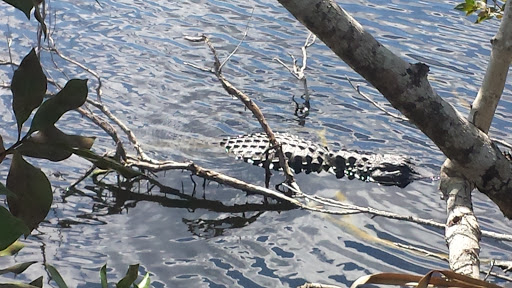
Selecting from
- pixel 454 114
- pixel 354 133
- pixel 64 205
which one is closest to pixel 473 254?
pixel 454 114

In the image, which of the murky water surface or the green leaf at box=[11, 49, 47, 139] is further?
the murky water surface

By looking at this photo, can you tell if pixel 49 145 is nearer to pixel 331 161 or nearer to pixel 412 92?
pixel 412 92

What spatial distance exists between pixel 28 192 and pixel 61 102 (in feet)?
0.30

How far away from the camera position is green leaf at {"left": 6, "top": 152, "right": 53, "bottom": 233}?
26.6 inches

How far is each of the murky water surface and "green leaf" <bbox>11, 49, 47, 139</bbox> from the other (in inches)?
121

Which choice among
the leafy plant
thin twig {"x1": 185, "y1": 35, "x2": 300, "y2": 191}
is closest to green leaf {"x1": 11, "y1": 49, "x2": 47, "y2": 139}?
the leafy plant

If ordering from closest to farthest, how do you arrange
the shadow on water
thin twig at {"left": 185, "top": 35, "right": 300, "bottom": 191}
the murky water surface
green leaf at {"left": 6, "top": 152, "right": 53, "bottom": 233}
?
green leaf at {"left": 6, "top": 152, "right": 53, "bottom": 233}, the murky water surface, the shadow on water, thin twig at {"left": 185, "top": 35, "right": 300, "bottom": 191}

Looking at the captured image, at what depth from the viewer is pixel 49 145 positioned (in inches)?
27.2

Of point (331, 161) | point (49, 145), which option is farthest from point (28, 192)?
point (331, 161)

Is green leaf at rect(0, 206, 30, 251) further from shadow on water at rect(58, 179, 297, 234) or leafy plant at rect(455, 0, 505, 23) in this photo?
shadow on water at rect(58, 179, 297, 234)

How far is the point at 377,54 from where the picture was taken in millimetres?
1265

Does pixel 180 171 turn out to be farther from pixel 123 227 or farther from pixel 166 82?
pixel 166 82

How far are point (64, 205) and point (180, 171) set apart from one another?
94 cm

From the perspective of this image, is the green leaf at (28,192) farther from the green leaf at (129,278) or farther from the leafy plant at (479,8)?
the leafy plant at (479,8)
